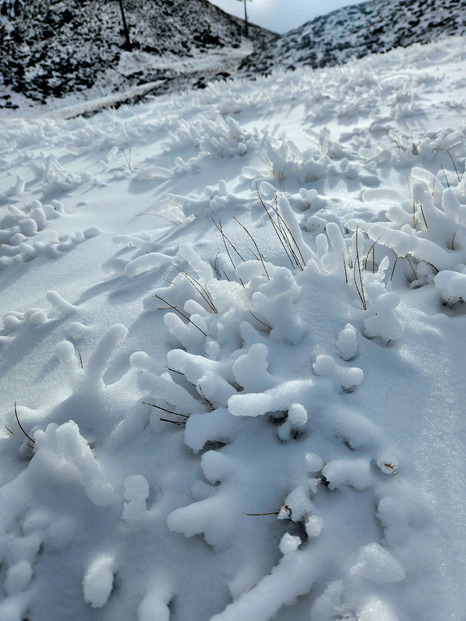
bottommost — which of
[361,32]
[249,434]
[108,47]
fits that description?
[249,434]

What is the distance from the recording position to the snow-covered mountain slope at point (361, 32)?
16516 millimetres

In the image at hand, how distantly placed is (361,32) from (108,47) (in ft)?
64.7

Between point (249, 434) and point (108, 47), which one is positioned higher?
point (108, 47)

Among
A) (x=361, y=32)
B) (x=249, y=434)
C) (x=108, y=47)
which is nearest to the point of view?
(x=249, y=434)

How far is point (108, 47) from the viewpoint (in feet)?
91.6

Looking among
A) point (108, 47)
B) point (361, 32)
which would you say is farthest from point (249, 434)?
point (108, 47)

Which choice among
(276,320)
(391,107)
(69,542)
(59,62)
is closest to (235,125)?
(391,107)

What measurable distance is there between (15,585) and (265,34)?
5818 centimetres

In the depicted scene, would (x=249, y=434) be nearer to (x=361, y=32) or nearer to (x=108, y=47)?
(x=361, y=32)

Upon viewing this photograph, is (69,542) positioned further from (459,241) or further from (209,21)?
(209,21)

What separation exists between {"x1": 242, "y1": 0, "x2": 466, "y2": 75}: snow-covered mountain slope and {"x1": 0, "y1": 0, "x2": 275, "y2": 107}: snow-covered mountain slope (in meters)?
3.19

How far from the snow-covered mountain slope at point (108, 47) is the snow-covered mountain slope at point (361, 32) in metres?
3.19

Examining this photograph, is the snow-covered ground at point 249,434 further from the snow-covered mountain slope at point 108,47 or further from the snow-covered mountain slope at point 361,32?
the snow-covered mountain slope at point 361,32

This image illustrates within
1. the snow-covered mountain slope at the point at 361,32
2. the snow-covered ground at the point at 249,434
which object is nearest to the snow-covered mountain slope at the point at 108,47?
the snow-covered mountain slope at the point at 361,32
